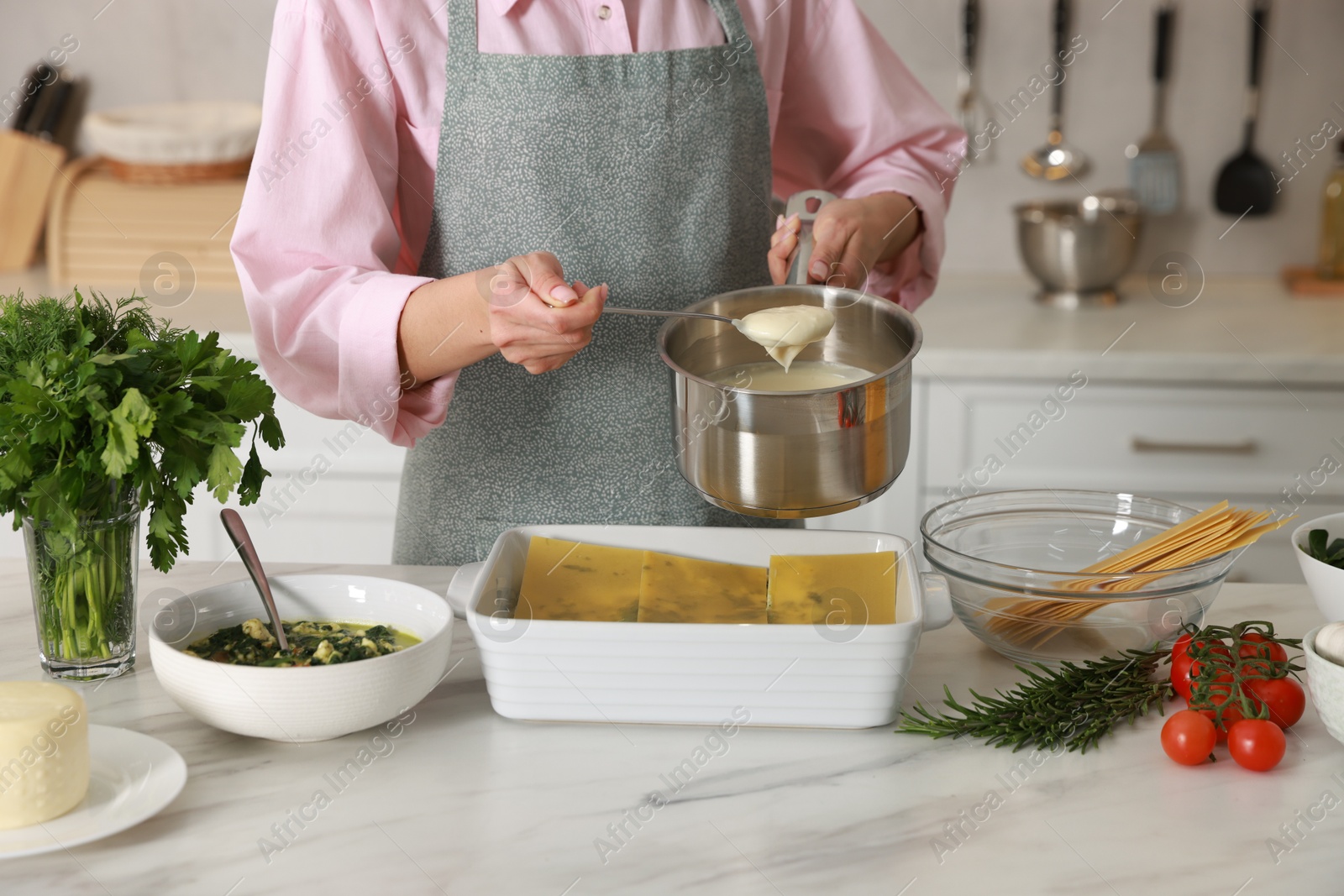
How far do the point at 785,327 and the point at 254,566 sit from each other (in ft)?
1.38

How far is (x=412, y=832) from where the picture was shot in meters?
0.72

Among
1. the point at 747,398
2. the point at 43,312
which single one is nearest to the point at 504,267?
the point at 747,398

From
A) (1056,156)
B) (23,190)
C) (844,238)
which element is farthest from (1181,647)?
(23,190)

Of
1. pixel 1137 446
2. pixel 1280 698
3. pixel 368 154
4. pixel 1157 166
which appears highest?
pixel 368 154

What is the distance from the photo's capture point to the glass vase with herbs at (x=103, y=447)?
0.77 meters

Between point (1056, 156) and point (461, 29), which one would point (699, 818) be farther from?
point (1056, 156)

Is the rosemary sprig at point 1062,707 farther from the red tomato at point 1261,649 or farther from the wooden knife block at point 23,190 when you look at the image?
the wooden knife block at point 23,190

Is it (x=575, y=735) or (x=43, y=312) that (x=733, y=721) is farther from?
(x=43, y=312)

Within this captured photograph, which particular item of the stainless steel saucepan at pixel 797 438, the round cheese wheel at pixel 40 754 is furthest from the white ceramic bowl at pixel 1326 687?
the round cheese wheel at pixel 40 754

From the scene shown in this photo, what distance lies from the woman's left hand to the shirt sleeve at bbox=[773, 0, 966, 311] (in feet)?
0.20

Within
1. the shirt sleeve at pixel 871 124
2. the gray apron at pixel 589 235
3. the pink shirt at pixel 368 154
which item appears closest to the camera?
the pink shirt at pixel 368 154

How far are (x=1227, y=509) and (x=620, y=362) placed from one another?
54 centimetres

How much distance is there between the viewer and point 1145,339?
1.96 meters

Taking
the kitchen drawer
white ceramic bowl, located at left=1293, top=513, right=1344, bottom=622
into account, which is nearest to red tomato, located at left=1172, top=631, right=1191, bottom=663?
white ceramic bowl, located at left=1293, top=513, right=1344, bottom=622
